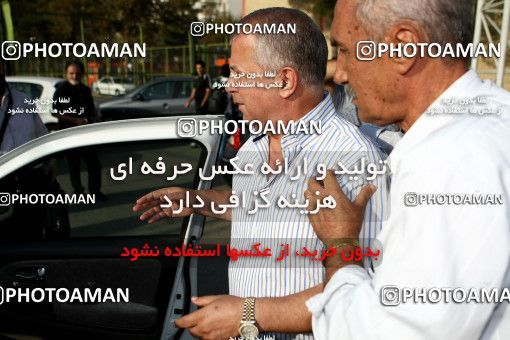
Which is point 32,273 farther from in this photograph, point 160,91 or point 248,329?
point 160,91

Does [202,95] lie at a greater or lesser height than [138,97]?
lesser

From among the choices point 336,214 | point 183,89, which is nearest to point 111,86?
point 183,89

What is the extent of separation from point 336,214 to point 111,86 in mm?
6227

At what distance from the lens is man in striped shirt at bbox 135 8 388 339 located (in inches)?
44.4

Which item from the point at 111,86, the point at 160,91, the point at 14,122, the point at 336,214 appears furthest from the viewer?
the point at 160,91

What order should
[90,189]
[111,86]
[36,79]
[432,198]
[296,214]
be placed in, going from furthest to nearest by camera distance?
[111,86], [36,79], [90,189], [296,214], [432,198]

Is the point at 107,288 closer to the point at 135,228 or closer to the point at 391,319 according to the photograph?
the point at 135,228

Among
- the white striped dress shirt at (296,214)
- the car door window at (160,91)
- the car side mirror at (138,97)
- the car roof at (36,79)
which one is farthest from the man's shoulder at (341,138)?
the car door window at (160,91)

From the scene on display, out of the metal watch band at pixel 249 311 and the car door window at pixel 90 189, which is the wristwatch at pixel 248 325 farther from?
the car door window at pixel 90 189

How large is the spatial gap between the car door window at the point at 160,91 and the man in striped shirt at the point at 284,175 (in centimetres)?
743

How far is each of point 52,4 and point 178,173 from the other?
13.2 m

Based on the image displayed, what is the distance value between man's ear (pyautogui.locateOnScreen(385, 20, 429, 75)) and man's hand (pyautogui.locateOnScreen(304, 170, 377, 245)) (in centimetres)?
29

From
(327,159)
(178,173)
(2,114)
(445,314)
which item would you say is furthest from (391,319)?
(2,114)

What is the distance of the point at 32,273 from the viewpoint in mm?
1979
